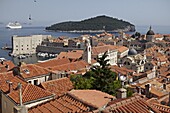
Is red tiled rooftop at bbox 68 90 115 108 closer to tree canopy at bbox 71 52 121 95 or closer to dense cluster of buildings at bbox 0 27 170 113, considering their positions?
dense cluster of buildings at bbox 0 27 170 113

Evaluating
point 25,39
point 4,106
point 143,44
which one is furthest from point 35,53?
point 4,106

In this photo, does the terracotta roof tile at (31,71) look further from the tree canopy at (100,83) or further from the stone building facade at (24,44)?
the stone building facade at (24,44)

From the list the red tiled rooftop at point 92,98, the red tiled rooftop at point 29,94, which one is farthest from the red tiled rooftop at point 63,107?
the red tiled rooftop at point 29,94

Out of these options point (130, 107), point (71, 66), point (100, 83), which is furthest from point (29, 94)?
point (71, 66)

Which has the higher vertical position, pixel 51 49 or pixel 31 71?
pixel 31 71

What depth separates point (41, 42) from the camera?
96062 millimetres

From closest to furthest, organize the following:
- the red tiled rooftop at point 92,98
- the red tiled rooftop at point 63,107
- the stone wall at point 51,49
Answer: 1. the red tiled rooftop at point 63,107
2. the red tiled rooftop at point 92,98
3. the stone wall at point 51,49

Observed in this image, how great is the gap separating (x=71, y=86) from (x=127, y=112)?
31.0 feet

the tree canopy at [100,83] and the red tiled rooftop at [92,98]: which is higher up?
the red tiled rooftop at [92,98]

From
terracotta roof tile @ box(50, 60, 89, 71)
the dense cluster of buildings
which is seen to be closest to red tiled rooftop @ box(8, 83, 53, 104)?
the dense cluster of buildings

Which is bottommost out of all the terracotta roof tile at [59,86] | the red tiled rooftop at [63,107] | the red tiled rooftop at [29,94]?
the terracotta roof tile at [59,86]

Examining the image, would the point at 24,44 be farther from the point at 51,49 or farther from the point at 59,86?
the point at 59,86

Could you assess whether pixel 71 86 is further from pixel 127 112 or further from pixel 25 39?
pixel 25 39

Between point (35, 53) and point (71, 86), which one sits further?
point (35, 53)
